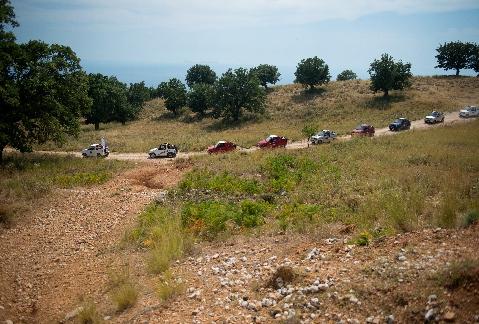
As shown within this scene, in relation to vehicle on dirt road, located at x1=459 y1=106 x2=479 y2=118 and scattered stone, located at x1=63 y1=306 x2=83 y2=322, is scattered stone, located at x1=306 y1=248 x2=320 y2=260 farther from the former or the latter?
vehicle on dirt road, located at x1=459 y1=106 x2=479 y2=118

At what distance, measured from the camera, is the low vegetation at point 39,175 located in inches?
786

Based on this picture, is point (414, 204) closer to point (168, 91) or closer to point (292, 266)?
point (292, 266)

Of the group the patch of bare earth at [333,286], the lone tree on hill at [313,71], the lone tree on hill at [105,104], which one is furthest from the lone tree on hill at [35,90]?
the lone tree on hill at [313,71]

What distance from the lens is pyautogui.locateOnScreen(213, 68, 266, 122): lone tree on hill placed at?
193 feet

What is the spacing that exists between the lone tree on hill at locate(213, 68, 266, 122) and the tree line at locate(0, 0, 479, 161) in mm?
157

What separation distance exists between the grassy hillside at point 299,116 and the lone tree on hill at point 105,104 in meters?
1.73

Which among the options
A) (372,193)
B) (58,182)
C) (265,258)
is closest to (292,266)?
(265,258)

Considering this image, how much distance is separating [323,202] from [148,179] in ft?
44.1

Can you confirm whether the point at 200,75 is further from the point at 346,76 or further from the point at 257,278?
the point at 257,278

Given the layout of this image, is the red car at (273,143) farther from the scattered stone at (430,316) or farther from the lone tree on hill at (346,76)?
the lone tree on hill at (346,76)

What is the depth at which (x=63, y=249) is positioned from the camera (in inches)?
583

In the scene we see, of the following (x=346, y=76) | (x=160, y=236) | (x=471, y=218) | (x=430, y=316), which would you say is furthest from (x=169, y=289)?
(x=346, y=76)

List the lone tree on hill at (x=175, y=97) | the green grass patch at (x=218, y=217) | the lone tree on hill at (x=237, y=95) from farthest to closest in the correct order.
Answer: the lone tree on hill at (x=175, y=97)
the lone tree on hill at (x=237, y=95)
the green grass patch at (x=218, y=217)

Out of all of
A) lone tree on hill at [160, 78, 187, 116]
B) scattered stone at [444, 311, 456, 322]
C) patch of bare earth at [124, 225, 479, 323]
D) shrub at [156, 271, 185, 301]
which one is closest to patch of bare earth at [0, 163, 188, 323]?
shrub at [156, 271, 185, 301]
